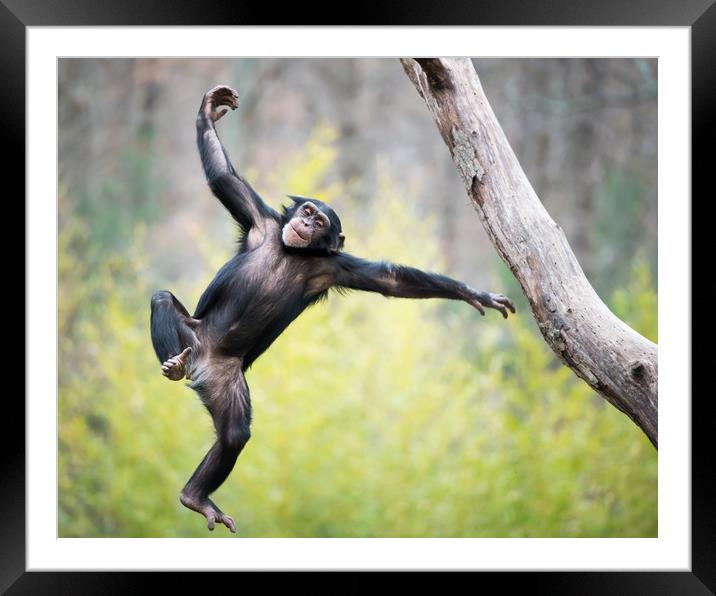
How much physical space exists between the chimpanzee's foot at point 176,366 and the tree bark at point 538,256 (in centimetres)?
140

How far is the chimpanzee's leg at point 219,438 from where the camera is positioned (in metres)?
3.88

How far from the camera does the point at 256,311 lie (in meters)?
3.97

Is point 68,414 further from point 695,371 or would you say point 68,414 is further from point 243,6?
point 695,371

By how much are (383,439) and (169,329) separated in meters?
4.93

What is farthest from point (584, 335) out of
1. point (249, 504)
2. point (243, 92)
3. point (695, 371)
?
point (243, 92)

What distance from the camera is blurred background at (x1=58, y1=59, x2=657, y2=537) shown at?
27.0 feet

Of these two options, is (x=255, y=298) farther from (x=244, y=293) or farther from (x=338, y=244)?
(x=338, y=244)

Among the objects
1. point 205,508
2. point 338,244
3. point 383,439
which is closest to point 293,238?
point 338,244

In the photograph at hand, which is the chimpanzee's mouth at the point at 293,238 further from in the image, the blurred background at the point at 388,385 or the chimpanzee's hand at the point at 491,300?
the blurred background at the point at 388,385

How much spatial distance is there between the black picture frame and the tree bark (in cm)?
39

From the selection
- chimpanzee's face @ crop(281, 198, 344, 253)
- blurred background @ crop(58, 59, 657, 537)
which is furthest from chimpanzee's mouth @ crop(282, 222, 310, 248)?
blurred background @ crop(58, 59, 657, 537)

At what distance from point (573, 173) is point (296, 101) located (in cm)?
426

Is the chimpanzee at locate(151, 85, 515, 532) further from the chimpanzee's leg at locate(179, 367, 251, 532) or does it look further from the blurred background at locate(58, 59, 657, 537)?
the blurred background at locate(58, 59, 657, 537)

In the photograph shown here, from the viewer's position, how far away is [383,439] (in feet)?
27.7
